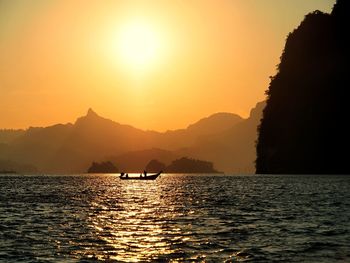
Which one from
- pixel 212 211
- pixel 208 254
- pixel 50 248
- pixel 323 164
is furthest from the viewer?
pixel 323 164

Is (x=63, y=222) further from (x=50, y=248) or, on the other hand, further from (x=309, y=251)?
(x=309, y=251)

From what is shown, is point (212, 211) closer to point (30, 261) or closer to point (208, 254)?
point (208, 254)

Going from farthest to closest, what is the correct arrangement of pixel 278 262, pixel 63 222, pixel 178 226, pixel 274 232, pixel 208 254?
pixel 63 222 → pixel 178 226 → pixel 274 232 → pixel 208 254 → pixel 278 262

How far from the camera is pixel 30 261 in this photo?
29312 millimetres

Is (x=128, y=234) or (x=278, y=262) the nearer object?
(x=278, y=262)

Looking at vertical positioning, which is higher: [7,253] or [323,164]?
[323,164]

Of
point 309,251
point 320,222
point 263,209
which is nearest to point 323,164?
point 263,209

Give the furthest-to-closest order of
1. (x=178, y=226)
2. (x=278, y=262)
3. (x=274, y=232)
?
(x=178, y=226), (x=274, y=232), (x=278, y=262)

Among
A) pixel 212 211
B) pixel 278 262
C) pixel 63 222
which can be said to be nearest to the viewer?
pixel 278 262

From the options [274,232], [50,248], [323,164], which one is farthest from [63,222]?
[323,164]

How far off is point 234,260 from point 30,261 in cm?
1085

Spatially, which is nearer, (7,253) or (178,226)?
(7,253)

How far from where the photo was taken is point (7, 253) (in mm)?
31812

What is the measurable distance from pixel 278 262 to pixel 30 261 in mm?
13105
